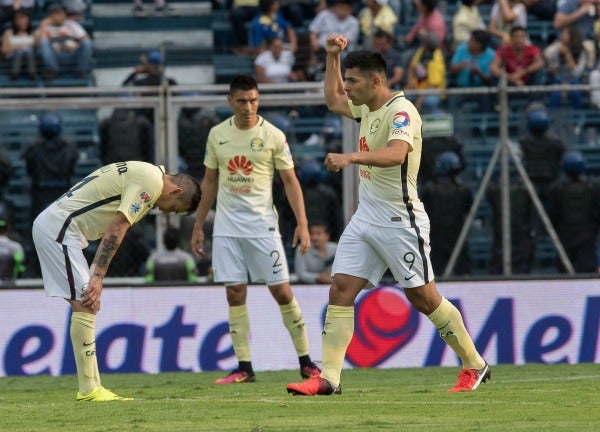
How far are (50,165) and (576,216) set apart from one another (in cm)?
647

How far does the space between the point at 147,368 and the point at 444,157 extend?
4515 mm

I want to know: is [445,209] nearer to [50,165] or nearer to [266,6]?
[50,165]

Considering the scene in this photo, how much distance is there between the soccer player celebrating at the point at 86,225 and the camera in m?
10.6

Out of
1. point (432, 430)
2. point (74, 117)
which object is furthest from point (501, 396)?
point (74, 117)

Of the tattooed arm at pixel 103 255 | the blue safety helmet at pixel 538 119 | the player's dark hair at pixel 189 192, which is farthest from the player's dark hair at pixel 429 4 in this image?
the tattooed arm at pixel 103 255

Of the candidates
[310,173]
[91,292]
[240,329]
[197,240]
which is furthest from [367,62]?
[310,173]

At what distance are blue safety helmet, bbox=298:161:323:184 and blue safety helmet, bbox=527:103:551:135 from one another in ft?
8.71

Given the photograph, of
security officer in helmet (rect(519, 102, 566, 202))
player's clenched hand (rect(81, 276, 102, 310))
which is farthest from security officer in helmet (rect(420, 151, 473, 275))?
player's clenched hand (rect(81, 276, 102, 310))

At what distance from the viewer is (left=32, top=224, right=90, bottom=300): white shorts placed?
10695 millimetres

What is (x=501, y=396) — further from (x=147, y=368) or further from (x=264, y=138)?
(x=147, y=368)

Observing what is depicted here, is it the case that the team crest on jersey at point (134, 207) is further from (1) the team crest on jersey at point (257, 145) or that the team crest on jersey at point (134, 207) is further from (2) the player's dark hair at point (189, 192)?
(1) the team crest on jersey at point (257, 145)

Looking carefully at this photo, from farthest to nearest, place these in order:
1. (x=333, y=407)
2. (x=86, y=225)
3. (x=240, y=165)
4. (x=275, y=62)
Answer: (x=275, y=62) → (x=240, y=165) → (x=86, y=225) → (x=333, y=407)

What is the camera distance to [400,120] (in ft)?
32.3

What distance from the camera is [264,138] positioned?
1318 centimetres
